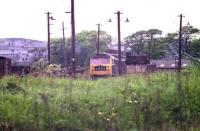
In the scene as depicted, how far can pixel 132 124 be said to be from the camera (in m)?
9.35

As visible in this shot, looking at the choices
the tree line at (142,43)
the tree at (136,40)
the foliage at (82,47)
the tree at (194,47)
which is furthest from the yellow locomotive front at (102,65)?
the tree at (136,40)

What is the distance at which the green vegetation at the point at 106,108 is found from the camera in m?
9.02

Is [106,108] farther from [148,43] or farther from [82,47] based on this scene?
[148,43]

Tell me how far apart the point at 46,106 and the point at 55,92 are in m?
2.01

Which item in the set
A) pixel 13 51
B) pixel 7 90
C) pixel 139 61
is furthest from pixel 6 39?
pixel 7 90

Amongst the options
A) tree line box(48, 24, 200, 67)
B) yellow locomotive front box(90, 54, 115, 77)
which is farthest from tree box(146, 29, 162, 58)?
yellow locomotive front box(90, 54, 115, 77)

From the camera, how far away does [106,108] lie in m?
10.0

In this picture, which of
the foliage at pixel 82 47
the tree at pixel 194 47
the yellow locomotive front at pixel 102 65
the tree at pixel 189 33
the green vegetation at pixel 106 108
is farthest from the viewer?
the tree at pixel 189 33

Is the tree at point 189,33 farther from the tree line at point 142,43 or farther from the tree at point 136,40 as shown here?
the tree at point 136,40

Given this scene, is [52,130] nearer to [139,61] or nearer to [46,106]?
[46,106]

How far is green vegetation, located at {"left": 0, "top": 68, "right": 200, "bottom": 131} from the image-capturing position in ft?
29.6

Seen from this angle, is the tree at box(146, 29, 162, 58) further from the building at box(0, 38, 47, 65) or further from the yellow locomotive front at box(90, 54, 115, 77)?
the yellow locomotive front at box(90, 54, 115, 77)

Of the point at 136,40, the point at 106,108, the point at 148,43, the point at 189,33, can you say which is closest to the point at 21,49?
the point at 136,40

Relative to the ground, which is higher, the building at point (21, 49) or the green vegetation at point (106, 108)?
the building at point (21, 49)
